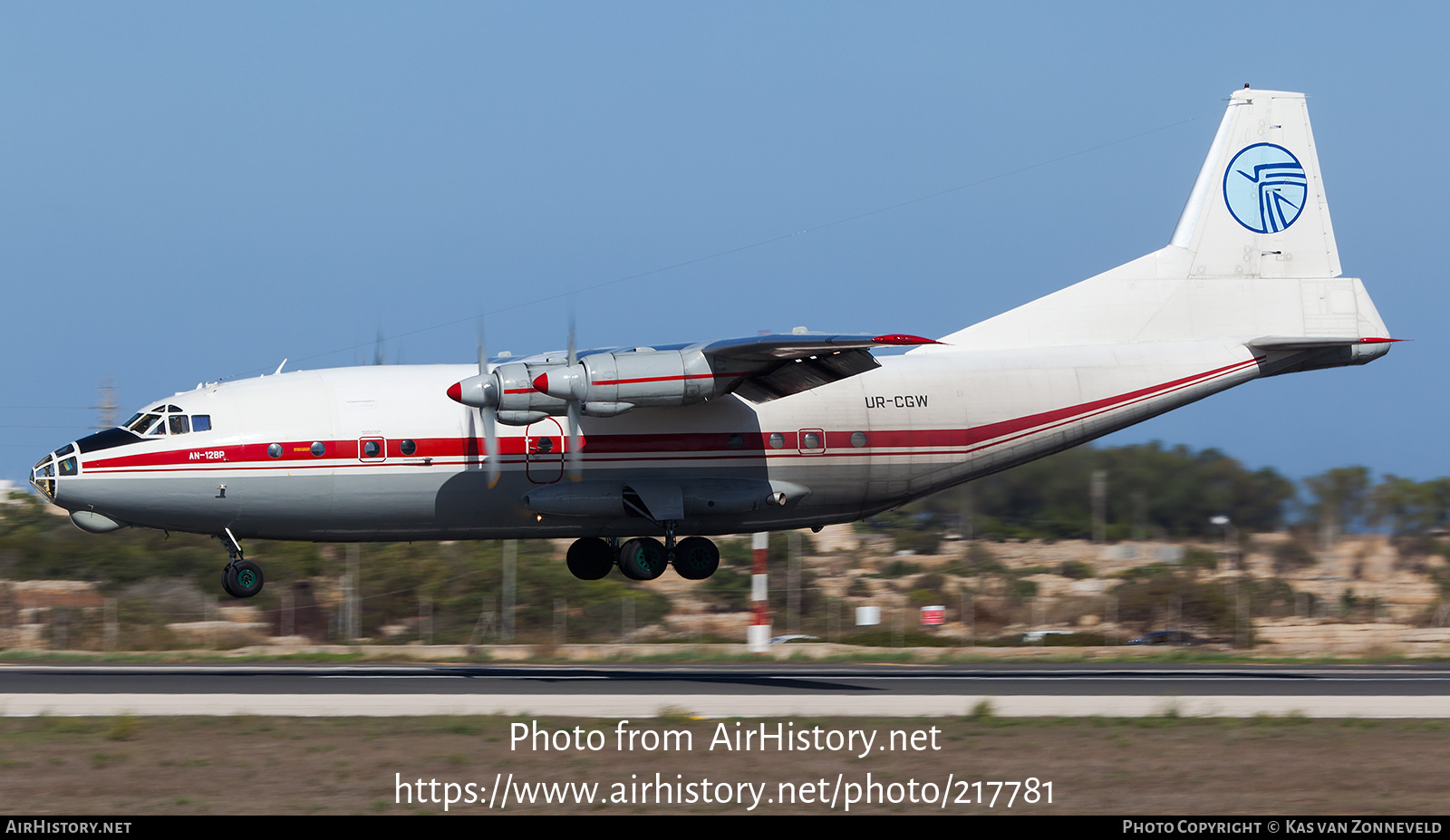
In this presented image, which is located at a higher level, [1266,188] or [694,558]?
[1266,188]

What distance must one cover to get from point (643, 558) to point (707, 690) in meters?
3.42

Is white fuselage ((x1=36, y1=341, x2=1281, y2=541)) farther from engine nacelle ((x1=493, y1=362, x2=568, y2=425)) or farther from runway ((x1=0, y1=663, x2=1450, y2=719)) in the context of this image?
runway ((x1=0, y1=663, x2=1450, y2=719))

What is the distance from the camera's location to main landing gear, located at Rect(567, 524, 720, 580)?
24.0 m

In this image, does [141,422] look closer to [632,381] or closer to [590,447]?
[590,447]

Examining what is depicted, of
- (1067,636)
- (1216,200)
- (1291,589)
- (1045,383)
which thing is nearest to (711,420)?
(1045,383)

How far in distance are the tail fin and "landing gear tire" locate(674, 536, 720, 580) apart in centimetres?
593

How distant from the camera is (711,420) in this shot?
23484 mm

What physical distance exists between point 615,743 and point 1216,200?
17.8 meters

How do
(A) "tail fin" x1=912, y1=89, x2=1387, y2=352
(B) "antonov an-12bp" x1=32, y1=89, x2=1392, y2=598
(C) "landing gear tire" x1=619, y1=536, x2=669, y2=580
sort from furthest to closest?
1. (A) "tail fin" x1=912, y1=89, x2=1387, y2=352
2. (C) "landing gear tire" x1=619, y1=536, x2=669, y2=580
3. (B) "antonov an-12bp" x1=32, y1=89, x2=1392, y2=598

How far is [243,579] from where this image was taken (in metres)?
22.4

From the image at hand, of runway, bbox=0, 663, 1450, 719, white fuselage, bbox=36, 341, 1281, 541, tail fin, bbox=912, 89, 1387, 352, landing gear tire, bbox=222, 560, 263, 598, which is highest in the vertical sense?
tail fin, bbox=912, 89, 1387, 352

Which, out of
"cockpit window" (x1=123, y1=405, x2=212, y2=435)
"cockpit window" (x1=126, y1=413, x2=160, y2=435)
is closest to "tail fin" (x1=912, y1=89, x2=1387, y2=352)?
"cockpit window" (x1=123, y1=405, x2=212, y2=435)

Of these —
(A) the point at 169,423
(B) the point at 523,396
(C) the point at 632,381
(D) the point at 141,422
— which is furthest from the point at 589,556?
(D) the point at 141,422
